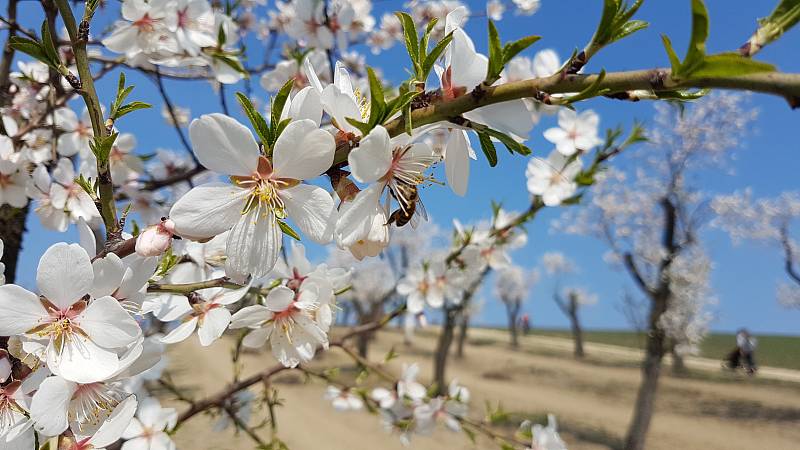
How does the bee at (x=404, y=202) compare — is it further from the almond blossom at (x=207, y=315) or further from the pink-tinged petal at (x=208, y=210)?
the almond blossom at (x=207, y=315)

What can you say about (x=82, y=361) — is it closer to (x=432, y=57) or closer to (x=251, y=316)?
(x=251, y=316)

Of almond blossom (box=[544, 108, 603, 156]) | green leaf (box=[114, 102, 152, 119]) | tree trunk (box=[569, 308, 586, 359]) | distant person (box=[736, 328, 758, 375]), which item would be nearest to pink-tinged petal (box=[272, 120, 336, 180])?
green leaf (box=[114, 102, 152, 119])

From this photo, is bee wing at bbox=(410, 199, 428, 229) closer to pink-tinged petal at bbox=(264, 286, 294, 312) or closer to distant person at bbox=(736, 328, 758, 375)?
pink-tinged petal at bbox=(264, 286, 294, 312)

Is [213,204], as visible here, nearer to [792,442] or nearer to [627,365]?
[792,442]

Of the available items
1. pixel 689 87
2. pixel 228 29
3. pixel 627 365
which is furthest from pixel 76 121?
pixel 627 365

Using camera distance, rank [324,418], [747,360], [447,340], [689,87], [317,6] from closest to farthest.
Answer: [689,87] < [317,6] < [324,418] < [447,340] < [747,360]

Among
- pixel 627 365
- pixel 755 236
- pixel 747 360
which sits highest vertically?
pixel 755 236
